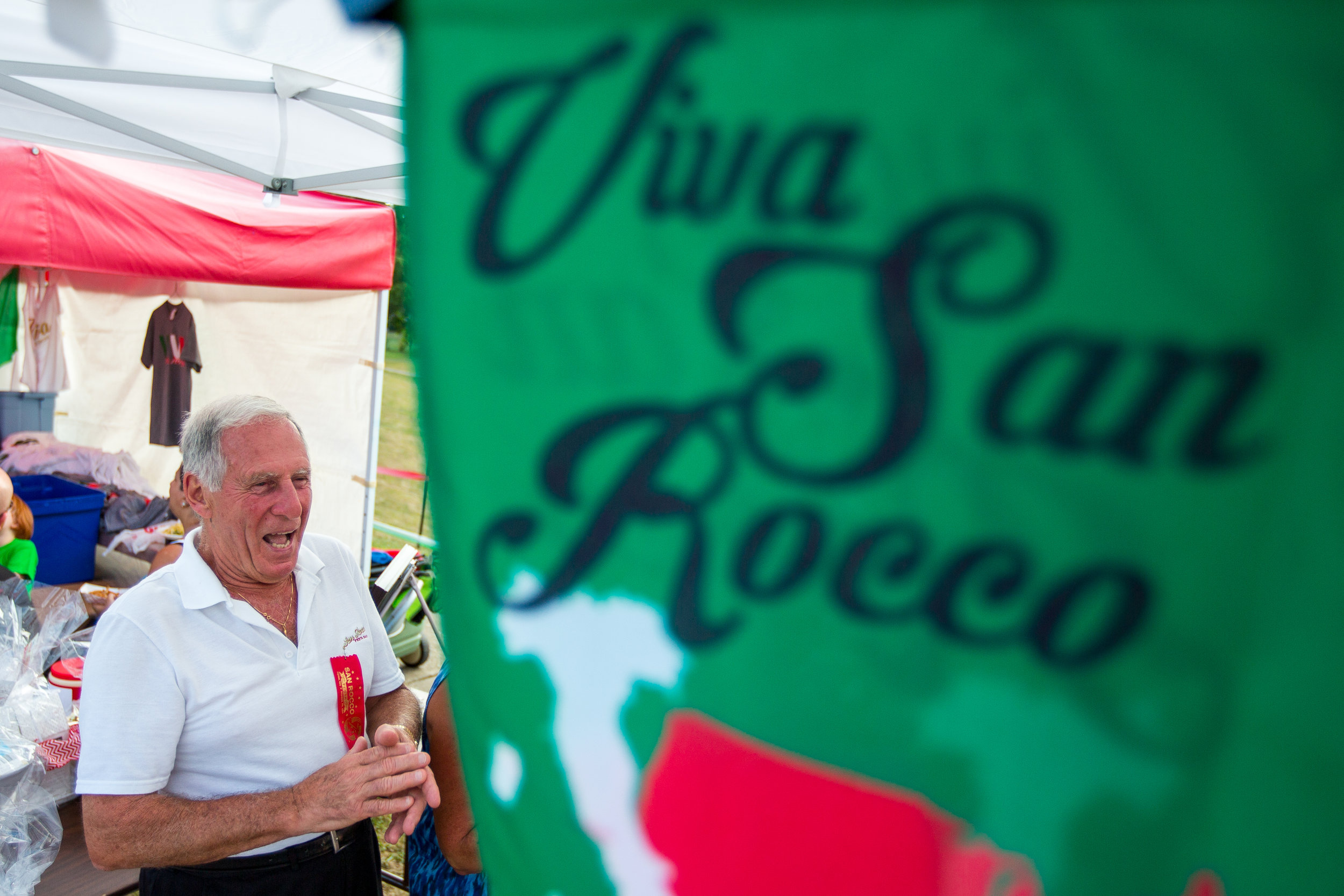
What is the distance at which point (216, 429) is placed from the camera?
5.25ft

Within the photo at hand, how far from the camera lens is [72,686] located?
2328 mm

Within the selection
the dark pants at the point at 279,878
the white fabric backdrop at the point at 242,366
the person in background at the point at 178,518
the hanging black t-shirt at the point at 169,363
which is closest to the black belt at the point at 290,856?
the dark pants at the point at 279,878

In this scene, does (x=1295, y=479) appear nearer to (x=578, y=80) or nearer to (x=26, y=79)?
(x=578, y=80)

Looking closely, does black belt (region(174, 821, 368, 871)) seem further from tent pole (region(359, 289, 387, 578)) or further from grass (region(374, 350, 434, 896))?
tent pole (region(359, 289, 387, 578))

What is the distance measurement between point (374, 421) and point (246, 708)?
3618 mm

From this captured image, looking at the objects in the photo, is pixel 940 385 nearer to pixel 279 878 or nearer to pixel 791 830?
pixel 791 830

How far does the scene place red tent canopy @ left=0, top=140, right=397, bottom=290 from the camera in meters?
3.02

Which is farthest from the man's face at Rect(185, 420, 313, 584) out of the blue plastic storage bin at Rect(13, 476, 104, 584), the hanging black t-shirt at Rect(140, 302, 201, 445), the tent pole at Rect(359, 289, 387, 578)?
the hanging black t-shirt at Rect(140, 302, 201, 445)

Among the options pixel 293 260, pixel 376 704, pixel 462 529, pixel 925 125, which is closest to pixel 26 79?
pixel 293 260

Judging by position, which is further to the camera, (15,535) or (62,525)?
(62,525)

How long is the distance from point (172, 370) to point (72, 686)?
3112 mm

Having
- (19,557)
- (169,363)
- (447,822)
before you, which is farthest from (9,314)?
(447,822)

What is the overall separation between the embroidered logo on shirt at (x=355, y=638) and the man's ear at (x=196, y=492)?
0.37m

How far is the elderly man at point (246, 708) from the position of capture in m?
1.33
